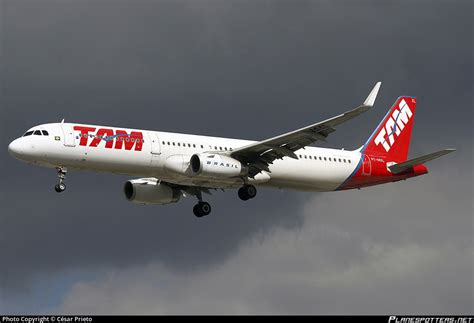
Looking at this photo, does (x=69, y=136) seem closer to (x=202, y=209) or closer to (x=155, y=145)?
(x=155, y=145)

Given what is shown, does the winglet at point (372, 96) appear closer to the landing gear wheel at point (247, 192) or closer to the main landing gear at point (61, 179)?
the landing gear wheel at point (247, 192)

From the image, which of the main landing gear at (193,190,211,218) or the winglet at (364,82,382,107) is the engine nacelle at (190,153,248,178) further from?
the winglet at (364,82,382,107)

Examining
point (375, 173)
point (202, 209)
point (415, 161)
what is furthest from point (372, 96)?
point (202, 209)

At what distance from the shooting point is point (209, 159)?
223ft

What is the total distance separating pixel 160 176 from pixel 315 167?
10.2 metres

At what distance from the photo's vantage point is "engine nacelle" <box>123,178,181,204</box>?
243 ft

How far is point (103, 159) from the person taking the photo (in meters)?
66.1

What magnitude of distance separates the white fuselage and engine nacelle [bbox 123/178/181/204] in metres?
4.36

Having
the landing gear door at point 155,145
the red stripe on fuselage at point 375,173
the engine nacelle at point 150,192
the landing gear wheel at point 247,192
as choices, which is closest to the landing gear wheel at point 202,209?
the engine nacelle at point 150,192

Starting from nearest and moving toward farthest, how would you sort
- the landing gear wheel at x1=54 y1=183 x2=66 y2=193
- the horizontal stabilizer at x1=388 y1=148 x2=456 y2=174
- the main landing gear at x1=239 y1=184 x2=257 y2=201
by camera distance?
the landing gear wheel at x1=54 y1=183 x2=66 y2=193
the horizontal stabilizer at x1=388 y1=148 x2=456 y2=174
the main landing gear at x1=239 y1=184 x2=257 y2=201

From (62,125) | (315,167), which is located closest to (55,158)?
(62,125)

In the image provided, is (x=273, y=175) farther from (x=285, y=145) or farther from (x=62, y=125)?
Result: (x=62, y=125)

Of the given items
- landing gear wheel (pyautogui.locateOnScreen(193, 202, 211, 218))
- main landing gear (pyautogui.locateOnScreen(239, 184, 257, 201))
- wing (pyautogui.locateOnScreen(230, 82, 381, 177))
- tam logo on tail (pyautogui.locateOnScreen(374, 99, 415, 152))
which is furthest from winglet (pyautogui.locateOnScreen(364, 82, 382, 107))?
landing gear wheel (pyautogui.locateOnScreen(193, 202, 211, 218))

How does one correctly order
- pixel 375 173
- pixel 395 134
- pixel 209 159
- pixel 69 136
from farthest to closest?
pixel 395 134, pixel 375 173, pixel 209 159, pixel 69 136
